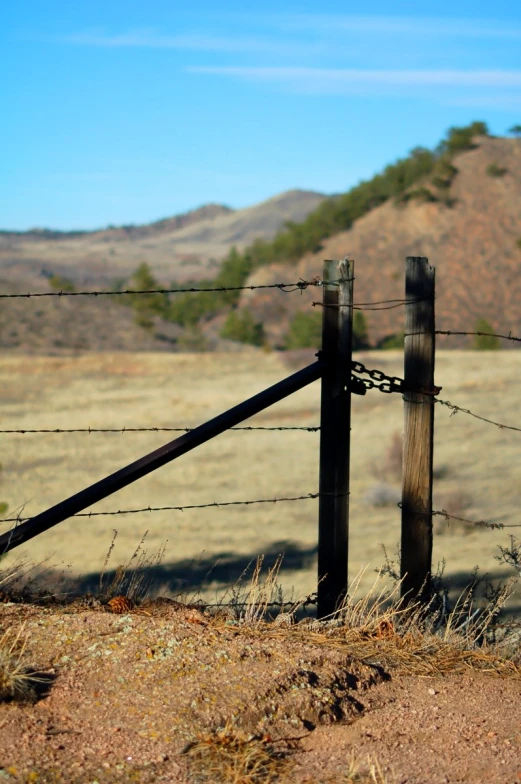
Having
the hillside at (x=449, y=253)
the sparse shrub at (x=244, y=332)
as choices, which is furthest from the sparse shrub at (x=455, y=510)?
the sparse shrub at (x=244, y=332)

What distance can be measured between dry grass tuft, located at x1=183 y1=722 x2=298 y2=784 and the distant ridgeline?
5860 cm

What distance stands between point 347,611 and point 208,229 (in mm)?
185686

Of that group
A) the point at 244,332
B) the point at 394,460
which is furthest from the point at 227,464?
the point at 244,332

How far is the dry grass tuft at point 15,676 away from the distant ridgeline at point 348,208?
58.1 metres

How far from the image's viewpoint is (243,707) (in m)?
3.37

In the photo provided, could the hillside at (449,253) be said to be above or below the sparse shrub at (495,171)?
below

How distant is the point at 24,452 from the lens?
83.2 feet

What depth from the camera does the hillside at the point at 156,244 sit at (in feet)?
414

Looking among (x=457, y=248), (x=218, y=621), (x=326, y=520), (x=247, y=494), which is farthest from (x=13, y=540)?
(x=457, y=248)

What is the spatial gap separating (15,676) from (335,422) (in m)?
1.96

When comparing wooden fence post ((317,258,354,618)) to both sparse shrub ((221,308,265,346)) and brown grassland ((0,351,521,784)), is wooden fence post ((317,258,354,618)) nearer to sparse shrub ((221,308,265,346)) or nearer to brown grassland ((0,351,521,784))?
brown grassland ((0,351,521,784))

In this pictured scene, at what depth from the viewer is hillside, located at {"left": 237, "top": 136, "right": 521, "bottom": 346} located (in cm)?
5559

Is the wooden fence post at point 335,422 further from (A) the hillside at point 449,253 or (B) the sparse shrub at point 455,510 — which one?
(A) the hillside at point 449,253

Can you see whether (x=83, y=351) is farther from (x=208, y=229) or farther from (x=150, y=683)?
(x=208, y=229)
